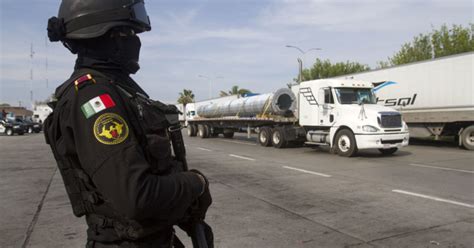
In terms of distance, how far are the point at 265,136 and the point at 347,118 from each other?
17.1 feet

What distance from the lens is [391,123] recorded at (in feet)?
42.7

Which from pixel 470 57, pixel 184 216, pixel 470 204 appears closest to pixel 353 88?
pixel 470 57

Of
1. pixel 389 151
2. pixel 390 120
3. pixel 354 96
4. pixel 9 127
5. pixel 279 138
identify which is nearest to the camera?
pixel 390 120

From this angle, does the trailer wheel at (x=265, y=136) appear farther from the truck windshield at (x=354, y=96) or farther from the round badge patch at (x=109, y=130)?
the round badge patch at (x=109, y=130)

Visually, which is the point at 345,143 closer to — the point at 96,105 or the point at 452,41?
the point at 96,105

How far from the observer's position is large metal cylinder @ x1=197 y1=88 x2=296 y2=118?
17.5 metres

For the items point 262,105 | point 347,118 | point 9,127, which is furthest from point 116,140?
point 9,127

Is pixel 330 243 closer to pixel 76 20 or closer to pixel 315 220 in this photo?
pixel 315 220

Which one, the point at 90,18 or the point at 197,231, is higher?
the point at 90,18

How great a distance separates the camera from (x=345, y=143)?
527 inches

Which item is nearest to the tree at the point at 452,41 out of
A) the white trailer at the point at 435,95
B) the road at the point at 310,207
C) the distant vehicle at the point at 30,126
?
the white trailer at the point at 435,95

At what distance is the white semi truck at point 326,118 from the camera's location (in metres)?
12.9

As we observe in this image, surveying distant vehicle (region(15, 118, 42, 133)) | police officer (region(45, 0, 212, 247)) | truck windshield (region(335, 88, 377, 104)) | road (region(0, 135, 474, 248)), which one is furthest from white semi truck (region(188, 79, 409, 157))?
distant vehicle (region(15, 118, 42, 133))

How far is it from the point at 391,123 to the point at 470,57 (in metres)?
4.78
